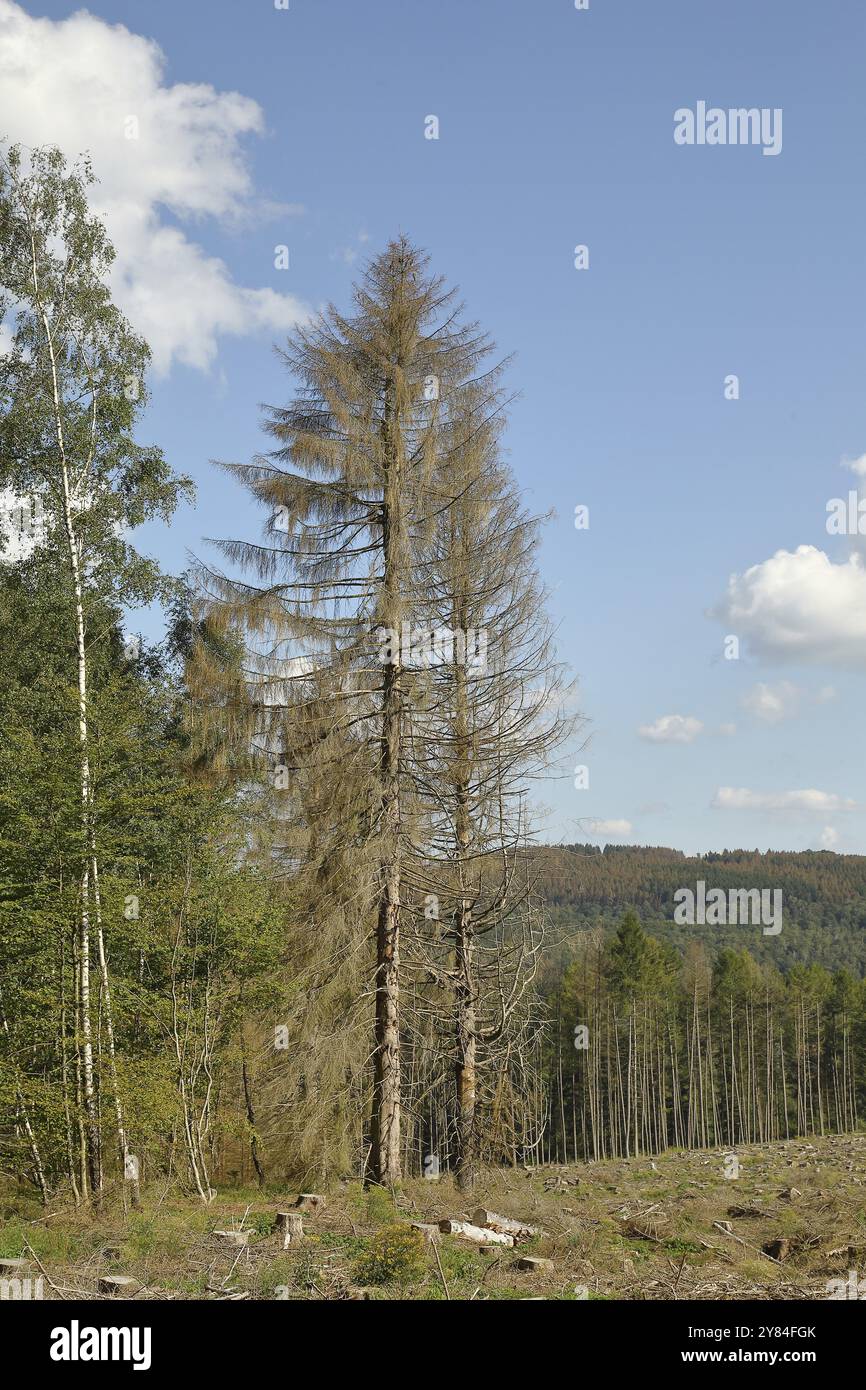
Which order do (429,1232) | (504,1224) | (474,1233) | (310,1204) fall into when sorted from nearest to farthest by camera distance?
(429,1232), (474,1233), (504,1224), (310,1204)

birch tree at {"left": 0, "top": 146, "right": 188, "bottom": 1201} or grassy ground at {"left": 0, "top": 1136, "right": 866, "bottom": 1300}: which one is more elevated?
birch tree at {"left": 0, "top": 146, "right": 188, "bottom": 1201}

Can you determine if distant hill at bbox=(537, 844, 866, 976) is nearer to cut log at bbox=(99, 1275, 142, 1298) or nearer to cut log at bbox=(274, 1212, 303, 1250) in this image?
cut log at bbox=(274, 1212, 303, 1250)

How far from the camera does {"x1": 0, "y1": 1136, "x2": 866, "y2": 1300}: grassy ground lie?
7.73 m

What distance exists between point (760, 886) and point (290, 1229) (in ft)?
423

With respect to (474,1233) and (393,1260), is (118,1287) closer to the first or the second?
(393,1260)

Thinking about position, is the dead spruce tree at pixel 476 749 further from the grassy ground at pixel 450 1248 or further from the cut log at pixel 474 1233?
the cut log at pixel 474 1233

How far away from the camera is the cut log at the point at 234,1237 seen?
30.1ft

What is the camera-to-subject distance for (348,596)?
15.2 metres

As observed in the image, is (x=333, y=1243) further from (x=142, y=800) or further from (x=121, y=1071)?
(x=142, y=800)

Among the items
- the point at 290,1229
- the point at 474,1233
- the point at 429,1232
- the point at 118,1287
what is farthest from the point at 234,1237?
the point at 474,1233

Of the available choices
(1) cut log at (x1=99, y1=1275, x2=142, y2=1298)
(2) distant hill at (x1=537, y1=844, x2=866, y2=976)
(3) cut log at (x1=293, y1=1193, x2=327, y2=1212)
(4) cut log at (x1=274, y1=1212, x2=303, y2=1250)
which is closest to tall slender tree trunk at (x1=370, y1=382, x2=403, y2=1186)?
(3) cut log at (x1=293, y1=1193, x2=327, y2=1212)

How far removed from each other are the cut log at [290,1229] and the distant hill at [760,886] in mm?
86814

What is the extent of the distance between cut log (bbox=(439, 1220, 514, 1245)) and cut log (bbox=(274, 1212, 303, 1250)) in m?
1.43

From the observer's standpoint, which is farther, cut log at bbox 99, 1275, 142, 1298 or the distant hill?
the distant hill
